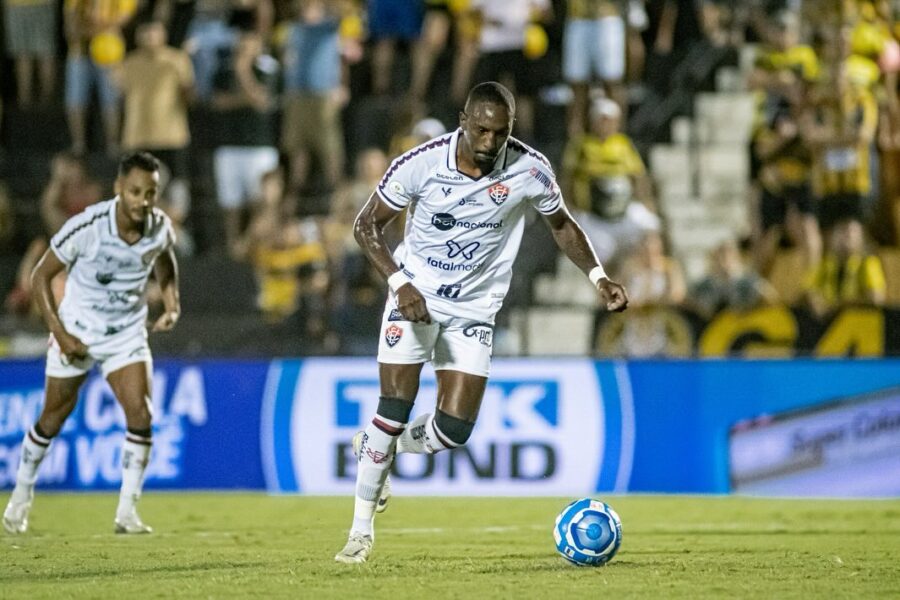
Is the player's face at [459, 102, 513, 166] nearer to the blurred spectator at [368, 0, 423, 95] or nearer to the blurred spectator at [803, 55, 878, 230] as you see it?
the blurred spectator at [803, 55, 878, 230]

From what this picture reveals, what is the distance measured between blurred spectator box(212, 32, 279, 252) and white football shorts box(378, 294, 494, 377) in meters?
10.3

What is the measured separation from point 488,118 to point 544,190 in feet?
2.56

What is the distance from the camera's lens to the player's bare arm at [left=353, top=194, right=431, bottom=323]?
8.40 m

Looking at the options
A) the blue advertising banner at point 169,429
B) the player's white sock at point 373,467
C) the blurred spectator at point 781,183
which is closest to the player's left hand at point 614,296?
the player's white sock at point 373,467

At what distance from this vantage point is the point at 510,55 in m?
18.8

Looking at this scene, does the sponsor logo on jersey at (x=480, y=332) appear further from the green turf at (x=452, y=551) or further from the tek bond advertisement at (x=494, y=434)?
the tek bond advertisement at (x=494, y=434)

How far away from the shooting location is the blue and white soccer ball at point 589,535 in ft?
27.3

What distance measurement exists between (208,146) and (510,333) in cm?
518

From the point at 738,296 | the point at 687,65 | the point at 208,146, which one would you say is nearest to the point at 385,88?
the point at 208,146

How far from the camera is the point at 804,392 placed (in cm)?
1424

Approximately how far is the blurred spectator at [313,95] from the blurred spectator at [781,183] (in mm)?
5007

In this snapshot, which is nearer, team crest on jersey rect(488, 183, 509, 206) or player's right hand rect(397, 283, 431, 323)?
player's right hand rect(397, 283, 431, 323)

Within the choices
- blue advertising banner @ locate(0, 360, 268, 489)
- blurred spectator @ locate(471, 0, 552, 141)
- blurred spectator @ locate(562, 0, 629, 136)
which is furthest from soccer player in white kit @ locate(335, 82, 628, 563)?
blurred spectator @ locate(471, 0, 552, 141)

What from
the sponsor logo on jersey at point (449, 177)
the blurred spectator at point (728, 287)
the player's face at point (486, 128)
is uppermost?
the player's face at point (486, 128)
